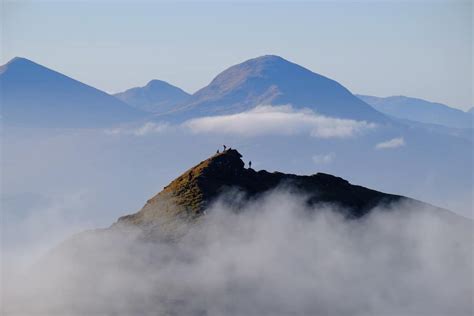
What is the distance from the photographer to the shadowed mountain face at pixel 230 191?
554ft

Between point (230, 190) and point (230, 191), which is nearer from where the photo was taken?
point (230, 191)

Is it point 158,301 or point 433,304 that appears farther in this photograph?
point 433,304

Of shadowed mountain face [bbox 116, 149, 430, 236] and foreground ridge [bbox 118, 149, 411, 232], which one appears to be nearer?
shadowed mountain face [bbox 116, 149, 430, 236]

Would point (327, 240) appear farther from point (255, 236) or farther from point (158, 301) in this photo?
point (158, 301)

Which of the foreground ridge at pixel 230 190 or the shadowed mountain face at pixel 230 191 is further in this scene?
Answer: the foreground ridge at pixel 230 190

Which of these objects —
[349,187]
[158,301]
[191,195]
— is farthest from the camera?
[349,187]

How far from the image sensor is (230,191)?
567 feet

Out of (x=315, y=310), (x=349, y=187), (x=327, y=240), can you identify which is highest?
(x=349, y=187)

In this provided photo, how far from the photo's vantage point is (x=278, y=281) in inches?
6403

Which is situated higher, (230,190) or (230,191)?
(230,190)

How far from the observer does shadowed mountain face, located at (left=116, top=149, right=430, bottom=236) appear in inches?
6654

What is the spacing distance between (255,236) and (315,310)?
25352 millimetres

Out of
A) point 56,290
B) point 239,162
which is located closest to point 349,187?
point 239,162

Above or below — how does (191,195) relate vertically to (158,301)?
above
